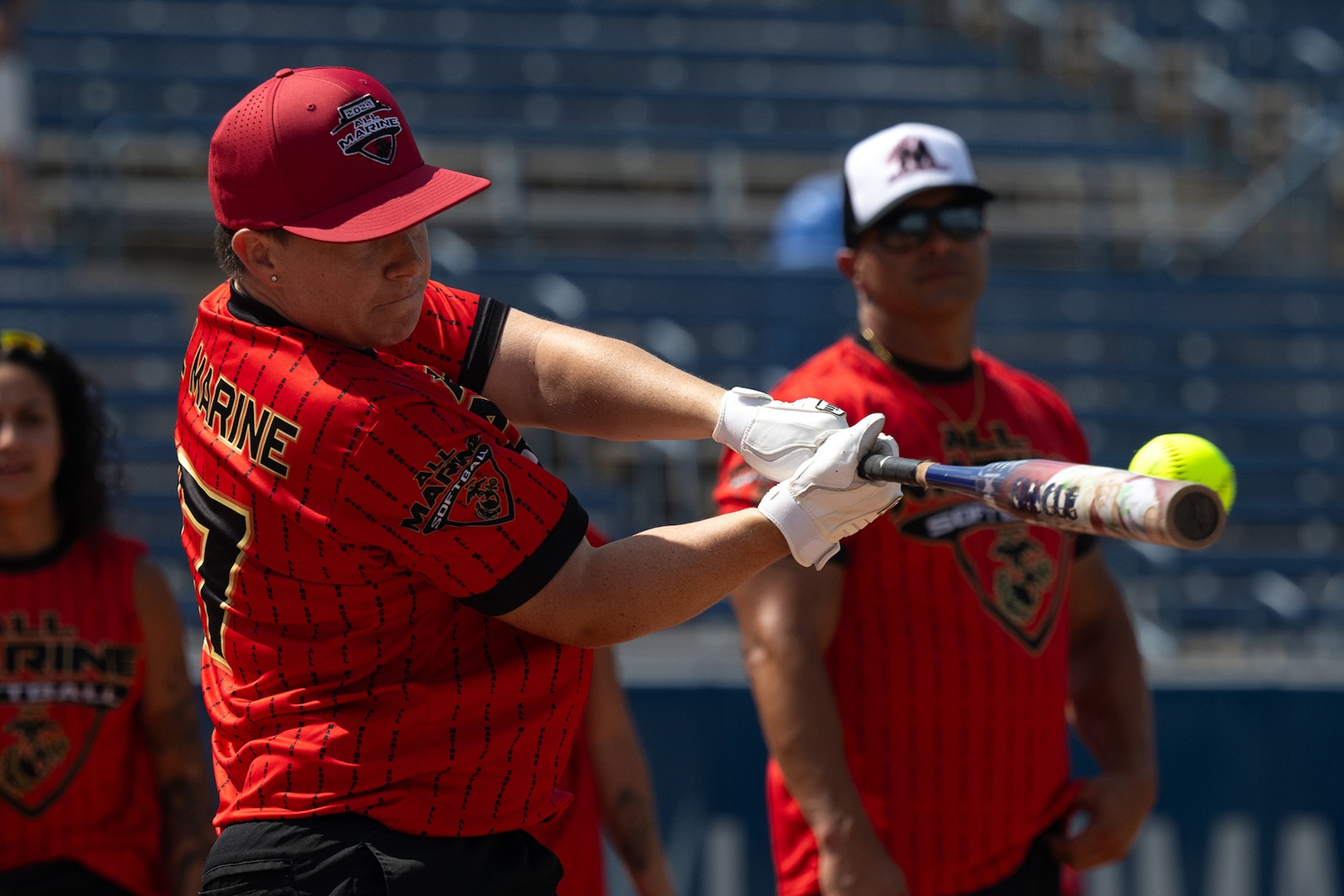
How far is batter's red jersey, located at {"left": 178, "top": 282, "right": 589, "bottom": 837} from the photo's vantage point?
1.95m

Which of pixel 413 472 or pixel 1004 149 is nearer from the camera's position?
pixel 413 472

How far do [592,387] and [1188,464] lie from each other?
2.87 ft

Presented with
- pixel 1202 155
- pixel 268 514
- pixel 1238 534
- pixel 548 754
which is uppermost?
pixel 1202 155

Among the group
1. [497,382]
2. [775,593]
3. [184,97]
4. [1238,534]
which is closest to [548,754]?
[497,382]

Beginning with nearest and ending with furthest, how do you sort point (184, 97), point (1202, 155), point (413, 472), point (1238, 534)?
1. point (413, 472)
2. point (1238, 534)
3. point (184, 97)
4. point (1202, 155)

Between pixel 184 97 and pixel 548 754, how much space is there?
294 inches

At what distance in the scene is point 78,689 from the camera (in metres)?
3.12

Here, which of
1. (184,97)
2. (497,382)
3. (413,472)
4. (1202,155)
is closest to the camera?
(413,472)

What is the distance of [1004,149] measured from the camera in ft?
29.9

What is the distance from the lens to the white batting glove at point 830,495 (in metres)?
2.00

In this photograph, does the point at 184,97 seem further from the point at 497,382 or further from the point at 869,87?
the point at 497,382

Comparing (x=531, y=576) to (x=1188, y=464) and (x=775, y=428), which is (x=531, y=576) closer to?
(x=775, y=428)

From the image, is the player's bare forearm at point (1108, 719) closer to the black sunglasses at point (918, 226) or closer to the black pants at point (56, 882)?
the black sunglasses at point (918, 226)

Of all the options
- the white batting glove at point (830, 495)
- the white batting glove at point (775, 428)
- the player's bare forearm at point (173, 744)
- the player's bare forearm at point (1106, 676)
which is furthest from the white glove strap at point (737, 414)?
the player's bare forearm at point (173, 744)
